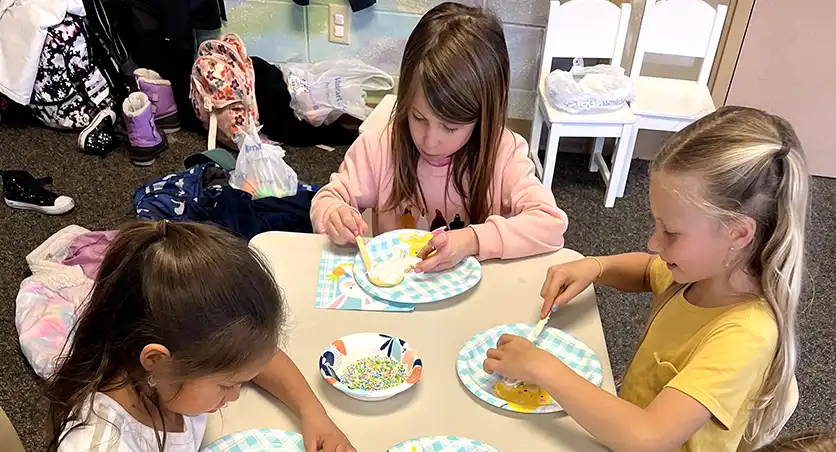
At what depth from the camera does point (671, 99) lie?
2377 mm

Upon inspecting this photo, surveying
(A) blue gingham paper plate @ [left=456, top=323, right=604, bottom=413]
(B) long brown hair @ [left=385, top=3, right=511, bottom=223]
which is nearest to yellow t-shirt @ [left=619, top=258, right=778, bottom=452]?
(A) blue gingham paper plate @ [left=456, top=323, right=604, bottom=413]

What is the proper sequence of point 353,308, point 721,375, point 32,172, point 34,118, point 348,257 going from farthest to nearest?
point 34,118 < point 32,172 < point 348,257 < point 353,308 < point 721,375

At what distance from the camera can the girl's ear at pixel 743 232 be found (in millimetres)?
859

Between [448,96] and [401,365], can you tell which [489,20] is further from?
[401,365]

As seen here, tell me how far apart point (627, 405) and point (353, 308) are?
1.33 feet

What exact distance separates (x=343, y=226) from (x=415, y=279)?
0.15 metres

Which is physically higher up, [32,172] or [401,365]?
[401,365]

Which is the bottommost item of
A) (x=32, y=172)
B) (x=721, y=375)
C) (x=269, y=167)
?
(x=32, y=172)

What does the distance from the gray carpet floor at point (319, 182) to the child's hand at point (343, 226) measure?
0.90 metres

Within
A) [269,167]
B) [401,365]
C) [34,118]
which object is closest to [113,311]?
[401,365]

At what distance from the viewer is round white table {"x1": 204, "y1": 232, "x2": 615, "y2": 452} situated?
0.87 metres

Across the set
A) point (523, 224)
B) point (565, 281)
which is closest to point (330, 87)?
point (523, 224)

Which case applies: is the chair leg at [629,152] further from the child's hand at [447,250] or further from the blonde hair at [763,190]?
the blonde hair at [763,190]

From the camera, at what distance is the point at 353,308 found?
1048 mm
